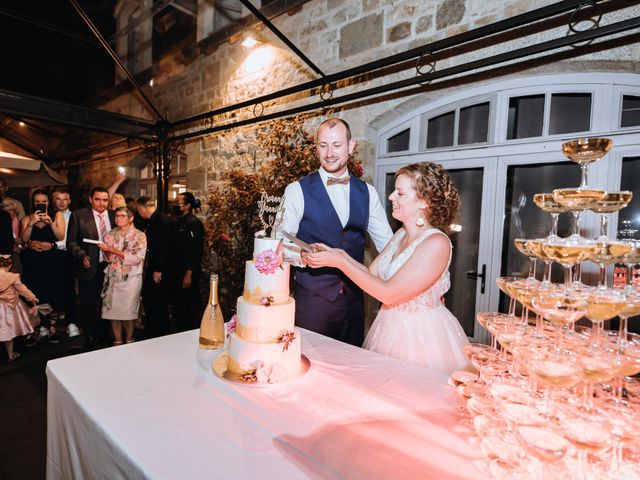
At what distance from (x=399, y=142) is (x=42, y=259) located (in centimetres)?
428

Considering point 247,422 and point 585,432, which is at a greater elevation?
point 585,432

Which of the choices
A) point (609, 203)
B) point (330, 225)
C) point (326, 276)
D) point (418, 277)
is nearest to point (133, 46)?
point (330, 225)

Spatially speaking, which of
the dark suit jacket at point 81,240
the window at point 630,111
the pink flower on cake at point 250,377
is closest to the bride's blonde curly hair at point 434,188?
the pink flower on cake at point 250,377

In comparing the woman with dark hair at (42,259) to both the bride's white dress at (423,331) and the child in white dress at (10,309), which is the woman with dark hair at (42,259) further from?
the bride's white dress at (423,331)

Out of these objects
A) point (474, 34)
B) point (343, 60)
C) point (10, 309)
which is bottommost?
point (10, 309)

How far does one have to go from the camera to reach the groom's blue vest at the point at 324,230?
2412 mm

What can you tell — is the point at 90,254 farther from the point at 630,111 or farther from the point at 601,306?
the point at 630,111

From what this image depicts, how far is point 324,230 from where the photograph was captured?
2428 mm

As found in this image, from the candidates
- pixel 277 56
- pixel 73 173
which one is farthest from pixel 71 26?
pixel 73 173

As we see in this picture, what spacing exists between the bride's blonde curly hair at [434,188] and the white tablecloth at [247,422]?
2.75 ft

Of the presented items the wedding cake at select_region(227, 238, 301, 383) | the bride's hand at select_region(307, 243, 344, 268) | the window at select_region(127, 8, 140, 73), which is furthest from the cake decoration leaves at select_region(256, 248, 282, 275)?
the window at select_region(127, 8, 140, 73)

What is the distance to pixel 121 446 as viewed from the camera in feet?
3.13

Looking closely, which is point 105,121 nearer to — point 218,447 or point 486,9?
point 486,9

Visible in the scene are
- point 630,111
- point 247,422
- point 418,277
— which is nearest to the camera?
point 247,422
